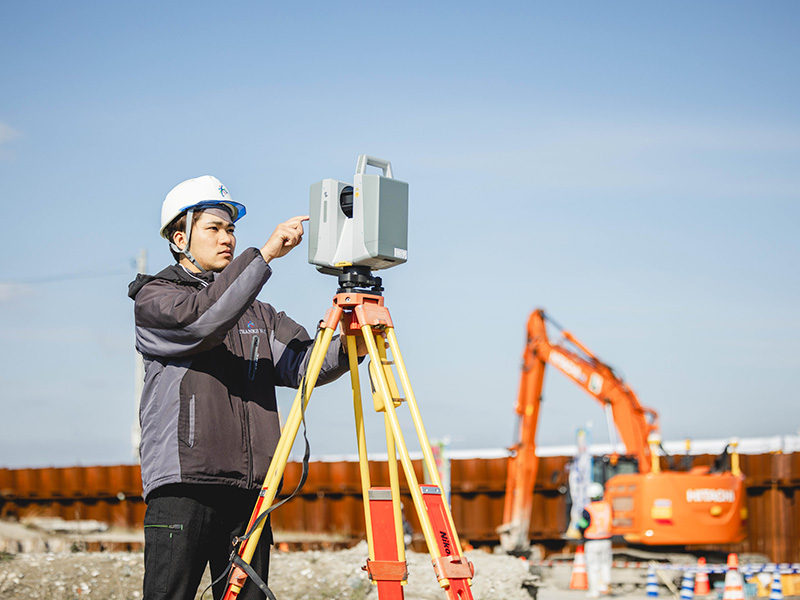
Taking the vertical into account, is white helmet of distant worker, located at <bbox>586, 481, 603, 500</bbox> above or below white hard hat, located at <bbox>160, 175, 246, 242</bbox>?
below

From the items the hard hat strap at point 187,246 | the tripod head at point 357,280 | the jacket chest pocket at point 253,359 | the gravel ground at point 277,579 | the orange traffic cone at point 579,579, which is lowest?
the orange traffic cone at point 579,579

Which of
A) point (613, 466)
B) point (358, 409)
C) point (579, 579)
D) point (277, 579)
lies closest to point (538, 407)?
point (613, 466)

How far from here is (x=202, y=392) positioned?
10.2ft

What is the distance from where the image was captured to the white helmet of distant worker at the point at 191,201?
3342 mm

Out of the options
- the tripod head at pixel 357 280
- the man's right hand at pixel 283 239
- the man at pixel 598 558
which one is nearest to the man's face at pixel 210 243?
the man's right hand at pixel 283 239

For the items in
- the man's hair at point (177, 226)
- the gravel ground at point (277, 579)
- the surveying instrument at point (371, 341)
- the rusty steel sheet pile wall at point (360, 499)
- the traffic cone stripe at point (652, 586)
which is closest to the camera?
the surveying instrument at point (371, 341)

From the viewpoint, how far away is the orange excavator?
41.2 ft

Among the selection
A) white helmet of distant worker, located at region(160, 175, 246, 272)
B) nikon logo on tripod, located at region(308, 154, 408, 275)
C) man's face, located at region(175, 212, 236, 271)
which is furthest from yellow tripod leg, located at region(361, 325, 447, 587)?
white helmet of distant worker, located at region(160, 175, 246, 272)

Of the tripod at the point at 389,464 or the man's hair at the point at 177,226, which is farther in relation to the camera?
the man's hair at the point at 177,226

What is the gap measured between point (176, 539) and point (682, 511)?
10.7 m

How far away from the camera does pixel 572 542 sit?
1712 centimetres

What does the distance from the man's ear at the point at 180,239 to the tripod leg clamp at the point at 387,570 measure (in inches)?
51.4

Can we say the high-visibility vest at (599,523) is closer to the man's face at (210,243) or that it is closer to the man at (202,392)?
the man at (202,392)

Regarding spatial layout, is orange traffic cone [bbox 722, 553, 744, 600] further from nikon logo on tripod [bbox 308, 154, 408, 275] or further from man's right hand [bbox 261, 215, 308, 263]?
man's right hand [bbox 261, 215, 308, 263]
